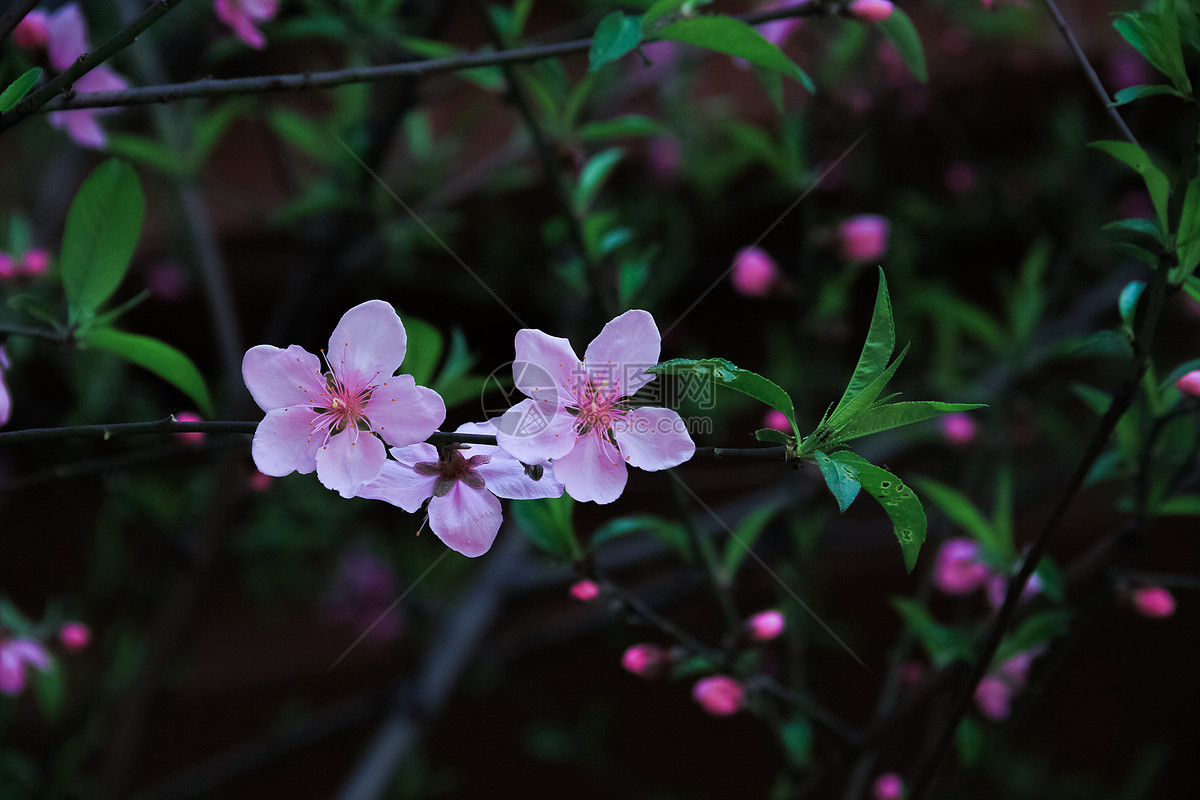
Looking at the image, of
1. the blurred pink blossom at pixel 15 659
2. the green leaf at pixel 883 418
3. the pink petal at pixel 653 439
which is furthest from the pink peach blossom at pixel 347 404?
the blurred pink blossom at pixel 15 659

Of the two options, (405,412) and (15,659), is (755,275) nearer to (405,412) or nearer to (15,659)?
(405,412)

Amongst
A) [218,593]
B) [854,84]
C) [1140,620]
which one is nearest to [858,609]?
[1140,620]

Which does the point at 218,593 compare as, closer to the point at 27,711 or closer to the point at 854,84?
the point at 27,711

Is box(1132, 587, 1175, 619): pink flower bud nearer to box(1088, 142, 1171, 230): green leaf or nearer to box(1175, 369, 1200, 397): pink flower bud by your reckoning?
box(1175, 369, 1200, 397): pink flower bud

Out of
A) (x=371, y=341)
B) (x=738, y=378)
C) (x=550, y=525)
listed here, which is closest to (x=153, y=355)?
(x=371, y=341)

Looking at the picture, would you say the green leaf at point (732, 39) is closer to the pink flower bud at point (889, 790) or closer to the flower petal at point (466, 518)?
the flower petal at point (466, 518)

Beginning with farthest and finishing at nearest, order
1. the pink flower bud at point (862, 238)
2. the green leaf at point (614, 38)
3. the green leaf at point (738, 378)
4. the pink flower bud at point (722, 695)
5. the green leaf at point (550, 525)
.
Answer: the pink flower bud at point (862, 238), the pink flower bud at point (722, 695), the green leaf at point (550, 525), the green leaf at point (614, 38), the green leaf at point (738, 378)
